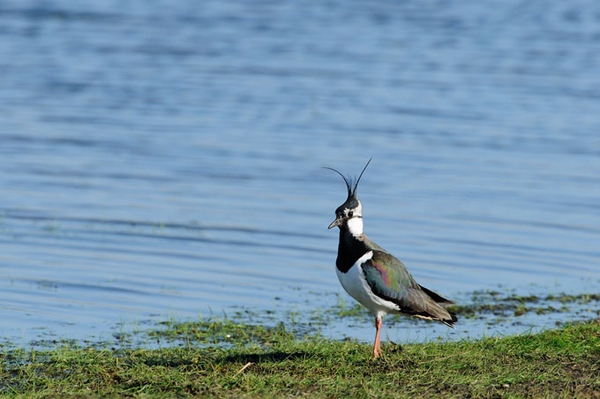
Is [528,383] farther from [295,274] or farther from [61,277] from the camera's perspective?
[61,277]

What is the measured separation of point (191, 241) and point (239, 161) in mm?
3383

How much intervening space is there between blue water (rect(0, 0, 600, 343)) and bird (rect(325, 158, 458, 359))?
5.86ft

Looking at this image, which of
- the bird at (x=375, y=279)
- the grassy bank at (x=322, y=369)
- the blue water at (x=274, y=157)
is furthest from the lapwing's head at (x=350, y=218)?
the blue water at (x=274, y=157)

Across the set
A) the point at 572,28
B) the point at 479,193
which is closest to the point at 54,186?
the point at 479,193

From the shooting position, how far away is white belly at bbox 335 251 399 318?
753 centimetres

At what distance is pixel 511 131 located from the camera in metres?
17.3

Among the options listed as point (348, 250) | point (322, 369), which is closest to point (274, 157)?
point (348, 250)

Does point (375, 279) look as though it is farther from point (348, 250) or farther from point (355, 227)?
point (355, 227)

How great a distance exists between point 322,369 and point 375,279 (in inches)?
27.7

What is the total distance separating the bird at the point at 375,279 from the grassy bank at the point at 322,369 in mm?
288

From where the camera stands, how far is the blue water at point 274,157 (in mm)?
11070

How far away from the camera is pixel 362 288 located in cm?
754

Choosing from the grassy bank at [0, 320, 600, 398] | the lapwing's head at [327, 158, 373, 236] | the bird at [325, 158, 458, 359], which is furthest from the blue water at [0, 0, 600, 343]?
the lapwing's head at [327, 158, 373, 236]

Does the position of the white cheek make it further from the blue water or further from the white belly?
the blue water
